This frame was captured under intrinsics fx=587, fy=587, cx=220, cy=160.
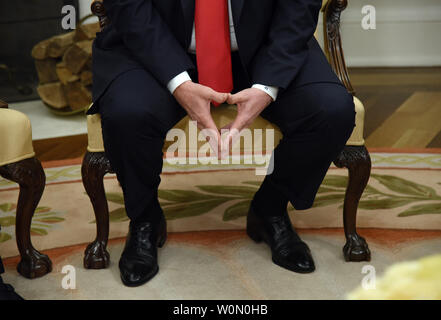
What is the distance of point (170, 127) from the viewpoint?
1468mm

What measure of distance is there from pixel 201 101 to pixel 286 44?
26 cm

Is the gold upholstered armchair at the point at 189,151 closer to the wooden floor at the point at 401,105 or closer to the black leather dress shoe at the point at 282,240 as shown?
the black leather dress shoe at the point at 282,240

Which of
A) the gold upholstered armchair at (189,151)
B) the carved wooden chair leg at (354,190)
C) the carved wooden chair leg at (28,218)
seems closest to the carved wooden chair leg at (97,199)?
the gold upholstered armchair at (189,151)

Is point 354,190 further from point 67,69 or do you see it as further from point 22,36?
point 22,36

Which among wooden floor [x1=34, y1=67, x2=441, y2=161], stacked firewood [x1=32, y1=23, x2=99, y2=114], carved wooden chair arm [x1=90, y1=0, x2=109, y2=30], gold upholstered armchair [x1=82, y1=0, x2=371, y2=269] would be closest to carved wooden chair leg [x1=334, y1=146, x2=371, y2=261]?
gold upholstered armchair [x1=82, y1=0, x2=371, y2=269]

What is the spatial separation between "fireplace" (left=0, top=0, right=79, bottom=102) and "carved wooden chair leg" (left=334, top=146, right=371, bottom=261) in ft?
8.05

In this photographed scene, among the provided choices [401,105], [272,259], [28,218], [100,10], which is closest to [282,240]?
[272,259]

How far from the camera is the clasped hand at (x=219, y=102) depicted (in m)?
1.42

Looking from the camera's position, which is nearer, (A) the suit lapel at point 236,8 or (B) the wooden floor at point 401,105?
(A) the suit lapel at point 236,8

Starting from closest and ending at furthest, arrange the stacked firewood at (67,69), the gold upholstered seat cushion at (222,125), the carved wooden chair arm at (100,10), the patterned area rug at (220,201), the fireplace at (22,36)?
the gold upholstered seat cushion at (222,125) < the carved wooden chair arm at (100,10) < the patterned area rug at (220,201) < the stacked firewood at (67,69) < the fireplace at (22,36)

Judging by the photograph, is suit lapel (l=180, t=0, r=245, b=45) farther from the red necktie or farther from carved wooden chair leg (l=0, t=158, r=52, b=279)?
carved wooden chair leg (l=0, t=158, r=52, b=279)

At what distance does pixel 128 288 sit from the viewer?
1466 mm
